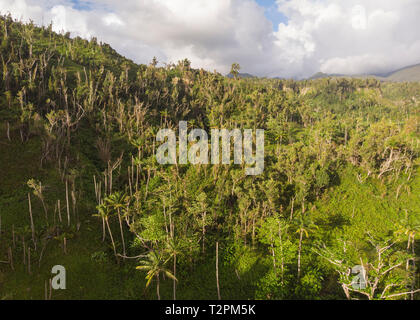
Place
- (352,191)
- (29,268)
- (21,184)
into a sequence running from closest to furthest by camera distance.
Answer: (29,268) < (21,184) < (352,191)

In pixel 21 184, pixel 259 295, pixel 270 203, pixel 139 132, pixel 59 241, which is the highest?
pixel 139 132

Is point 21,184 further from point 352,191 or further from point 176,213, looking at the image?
point 352,191

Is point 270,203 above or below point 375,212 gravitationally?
above

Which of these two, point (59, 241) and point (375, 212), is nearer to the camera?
point (59, 241)

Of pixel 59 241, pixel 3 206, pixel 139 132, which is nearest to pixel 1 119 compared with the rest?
pixel 3 206

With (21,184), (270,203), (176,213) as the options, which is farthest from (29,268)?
(270,203)

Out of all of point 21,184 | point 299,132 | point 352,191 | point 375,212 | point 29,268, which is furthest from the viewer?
point 299,132

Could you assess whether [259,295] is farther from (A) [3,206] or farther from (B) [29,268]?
(A) [3,206]
